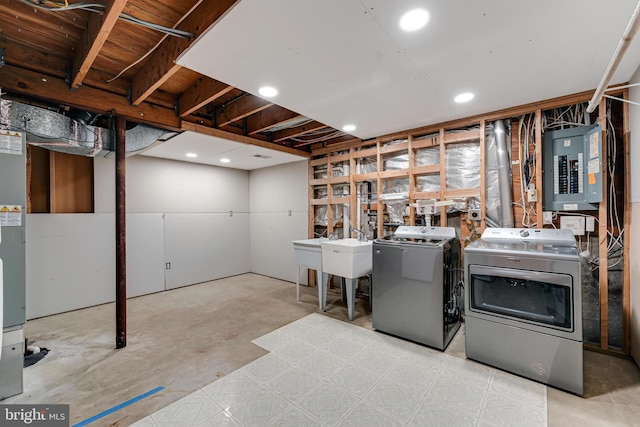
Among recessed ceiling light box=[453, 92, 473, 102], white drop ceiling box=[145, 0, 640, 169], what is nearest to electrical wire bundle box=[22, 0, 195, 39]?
white drop ceiling box=[145, 0, 640, 169]

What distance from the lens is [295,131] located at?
3918 millimetres

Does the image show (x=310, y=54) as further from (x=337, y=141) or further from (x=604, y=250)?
(x=604, y=250)

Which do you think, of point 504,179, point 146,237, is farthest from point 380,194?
point 146,237

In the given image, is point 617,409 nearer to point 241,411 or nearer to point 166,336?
point 241,411

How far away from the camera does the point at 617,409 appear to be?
182 cm

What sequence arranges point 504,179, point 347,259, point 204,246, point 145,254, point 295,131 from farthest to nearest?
point 204,246
point 145,254
point 295,131
point 347,259
point 504,179

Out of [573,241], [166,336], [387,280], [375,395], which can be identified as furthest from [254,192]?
[573,241]

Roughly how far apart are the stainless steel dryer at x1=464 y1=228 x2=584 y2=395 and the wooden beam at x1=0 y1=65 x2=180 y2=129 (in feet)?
11.1

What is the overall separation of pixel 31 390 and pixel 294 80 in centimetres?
309

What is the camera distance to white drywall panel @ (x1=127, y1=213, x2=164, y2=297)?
4270 mm

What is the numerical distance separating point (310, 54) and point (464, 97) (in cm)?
158

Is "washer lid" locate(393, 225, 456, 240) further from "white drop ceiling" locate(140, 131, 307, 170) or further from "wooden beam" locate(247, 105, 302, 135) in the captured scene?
"white drop ceiling" locate(140, 131, 307, 170)

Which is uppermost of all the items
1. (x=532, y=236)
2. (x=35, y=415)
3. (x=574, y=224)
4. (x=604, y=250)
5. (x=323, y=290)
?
(x=574, y=224)

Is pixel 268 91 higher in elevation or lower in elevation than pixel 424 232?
higher
